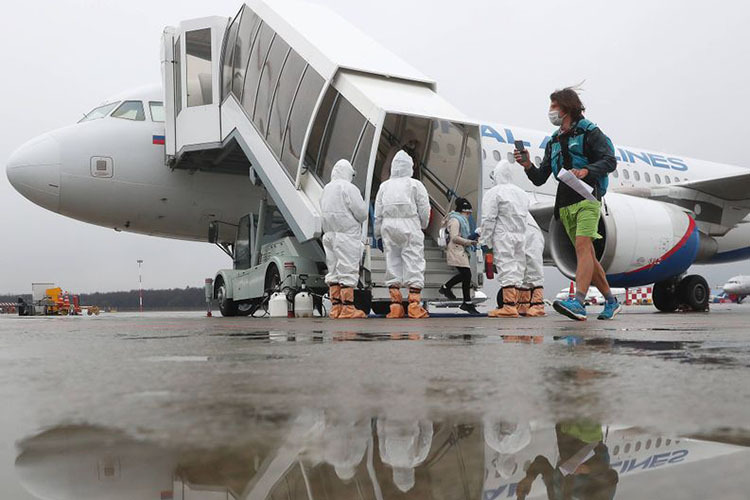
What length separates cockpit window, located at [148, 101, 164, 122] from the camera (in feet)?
32.7

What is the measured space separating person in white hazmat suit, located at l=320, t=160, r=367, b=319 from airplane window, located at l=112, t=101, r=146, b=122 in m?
4.23

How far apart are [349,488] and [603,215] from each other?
666 cm

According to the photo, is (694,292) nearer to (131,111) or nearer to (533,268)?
(533,268)

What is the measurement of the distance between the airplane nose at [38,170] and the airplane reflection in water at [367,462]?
9.04 meters

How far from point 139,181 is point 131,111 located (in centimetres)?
107

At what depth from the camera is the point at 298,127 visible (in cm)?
802

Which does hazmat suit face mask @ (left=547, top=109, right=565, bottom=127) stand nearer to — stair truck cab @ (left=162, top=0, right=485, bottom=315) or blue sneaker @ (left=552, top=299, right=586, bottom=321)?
blue sneaker @ (left=552, top=299, right=586, bottom=321)

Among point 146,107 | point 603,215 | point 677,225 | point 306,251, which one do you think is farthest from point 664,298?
point 146,107

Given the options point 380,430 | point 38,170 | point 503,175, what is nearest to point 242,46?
point 38,170

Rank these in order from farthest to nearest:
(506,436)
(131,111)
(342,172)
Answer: (131,111) → (342,172) → (506,436)

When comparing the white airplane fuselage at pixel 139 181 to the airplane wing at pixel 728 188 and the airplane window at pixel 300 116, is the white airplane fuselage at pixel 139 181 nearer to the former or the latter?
the airplane wing at pixel 728 188

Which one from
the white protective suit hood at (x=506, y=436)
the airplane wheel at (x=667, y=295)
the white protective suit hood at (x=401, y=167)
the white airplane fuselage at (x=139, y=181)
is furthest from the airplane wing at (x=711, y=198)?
the white protective suit hood at (x=506, y=436)

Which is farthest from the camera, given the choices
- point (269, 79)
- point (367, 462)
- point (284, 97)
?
point (269, 79)

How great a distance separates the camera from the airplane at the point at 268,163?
295 inches
